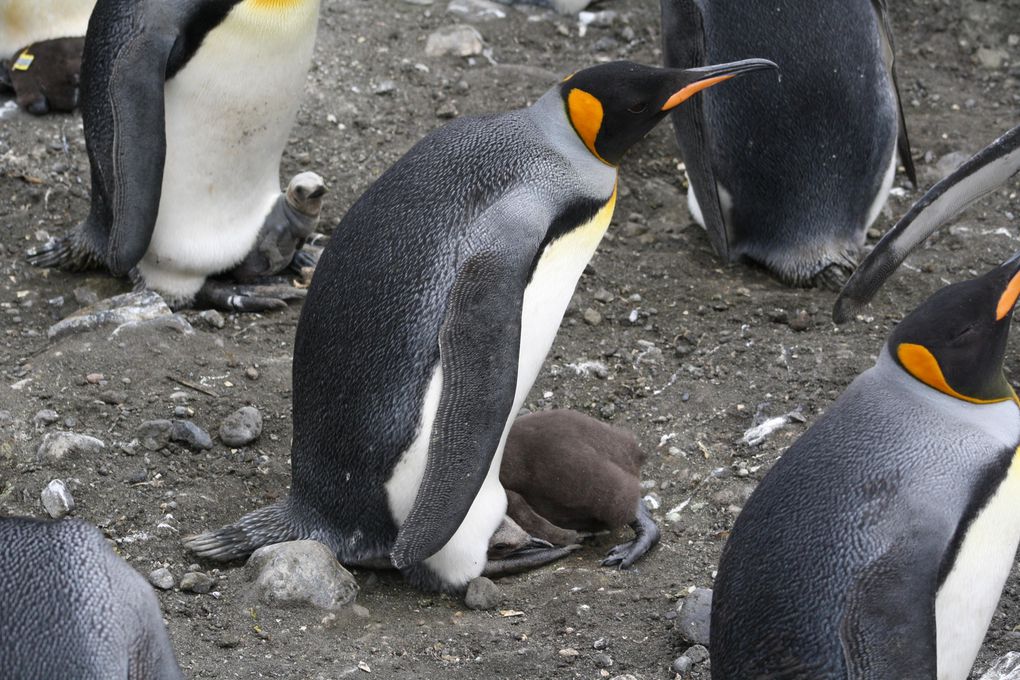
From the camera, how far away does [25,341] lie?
425 cm

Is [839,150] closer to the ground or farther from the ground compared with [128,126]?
closer to the ground

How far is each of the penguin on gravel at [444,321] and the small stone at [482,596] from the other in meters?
0.05

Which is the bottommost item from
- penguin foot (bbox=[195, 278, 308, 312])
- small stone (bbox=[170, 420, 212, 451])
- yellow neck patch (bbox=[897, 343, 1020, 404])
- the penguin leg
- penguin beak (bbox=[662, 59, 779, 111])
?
penguin foot (bbox=[195, 278, 308, 312])

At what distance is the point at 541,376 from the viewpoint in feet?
13.5

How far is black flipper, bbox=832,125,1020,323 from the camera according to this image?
9.12ft

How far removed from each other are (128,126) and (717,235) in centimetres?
201

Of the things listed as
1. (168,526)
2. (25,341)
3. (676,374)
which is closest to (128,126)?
(25,341)

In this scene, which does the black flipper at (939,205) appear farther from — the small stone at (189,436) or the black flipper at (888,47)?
the black flipper at (888,47)

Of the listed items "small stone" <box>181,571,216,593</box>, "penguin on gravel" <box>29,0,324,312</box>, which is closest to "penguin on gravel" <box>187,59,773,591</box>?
"small stone" <box>181,571,216,593</box>

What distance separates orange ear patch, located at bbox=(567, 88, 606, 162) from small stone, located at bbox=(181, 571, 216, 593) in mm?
1361

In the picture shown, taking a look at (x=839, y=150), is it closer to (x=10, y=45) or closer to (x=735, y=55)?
(x=735, y=55)

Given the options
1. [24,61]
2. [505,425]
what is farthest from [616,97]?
[24,61]

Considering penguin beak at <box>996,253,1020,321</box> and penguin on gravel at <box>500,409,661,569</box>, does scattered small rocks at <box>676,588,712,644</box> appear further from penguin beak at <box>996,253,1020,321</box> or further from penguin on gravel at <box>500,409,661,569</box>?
penguin beak at <box>996,253,1020,321</box>

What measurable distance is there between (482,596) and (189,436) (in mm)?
960
